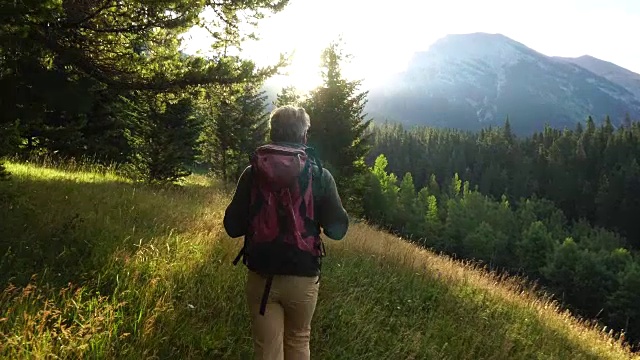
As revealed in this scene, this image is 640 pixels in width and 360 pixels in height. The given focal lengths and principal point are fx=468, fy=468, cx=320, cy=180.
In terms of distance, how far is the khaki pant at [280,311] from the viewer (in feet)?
10.5

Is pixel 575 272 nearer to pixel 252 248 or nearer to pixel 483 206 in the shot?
pixel 483 206

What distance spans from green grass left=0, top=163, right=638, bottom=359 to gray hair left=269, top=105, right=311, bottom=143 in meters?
1.91

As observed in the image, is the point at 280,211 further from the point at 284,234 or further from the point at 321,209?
the point at 321,209

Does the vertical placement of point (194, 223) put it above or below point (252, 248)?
below

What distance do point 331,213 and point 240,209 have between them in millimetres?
671

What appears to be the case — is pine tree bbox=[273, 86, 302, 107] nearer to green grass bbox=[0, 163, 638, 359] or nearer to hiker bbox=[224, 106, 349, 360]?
green grass bbox=[0, 163, 638, 359]

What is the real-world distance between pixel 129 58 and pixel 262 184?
5.07m

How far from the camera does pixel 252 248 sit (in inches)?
129

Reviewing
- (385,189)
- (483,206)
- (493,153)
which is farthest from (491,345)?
(493,153)

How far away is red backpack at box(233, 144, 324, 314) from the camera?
315cm

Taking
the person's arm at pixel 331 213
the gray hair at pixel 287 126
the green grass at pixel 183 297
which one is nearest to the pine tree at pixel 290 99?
the green grass at pixel 183 297

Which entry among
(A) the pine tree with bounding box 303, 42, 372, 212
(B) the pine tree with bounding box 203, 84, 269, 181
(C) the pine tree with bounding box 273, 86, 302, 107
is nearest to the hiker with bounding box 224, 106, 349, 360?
(A) the pine tree with bounding box 303, 42, 372, 212

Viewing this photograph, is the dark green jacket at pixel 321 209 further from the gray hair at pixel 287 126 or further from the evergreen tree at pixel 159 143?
the evergreen tree at pixel 159 143

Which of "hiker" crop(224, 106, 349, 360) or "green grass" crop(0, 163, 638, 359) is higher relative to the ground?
"hiker" crop(224, 106, 349, 360)
